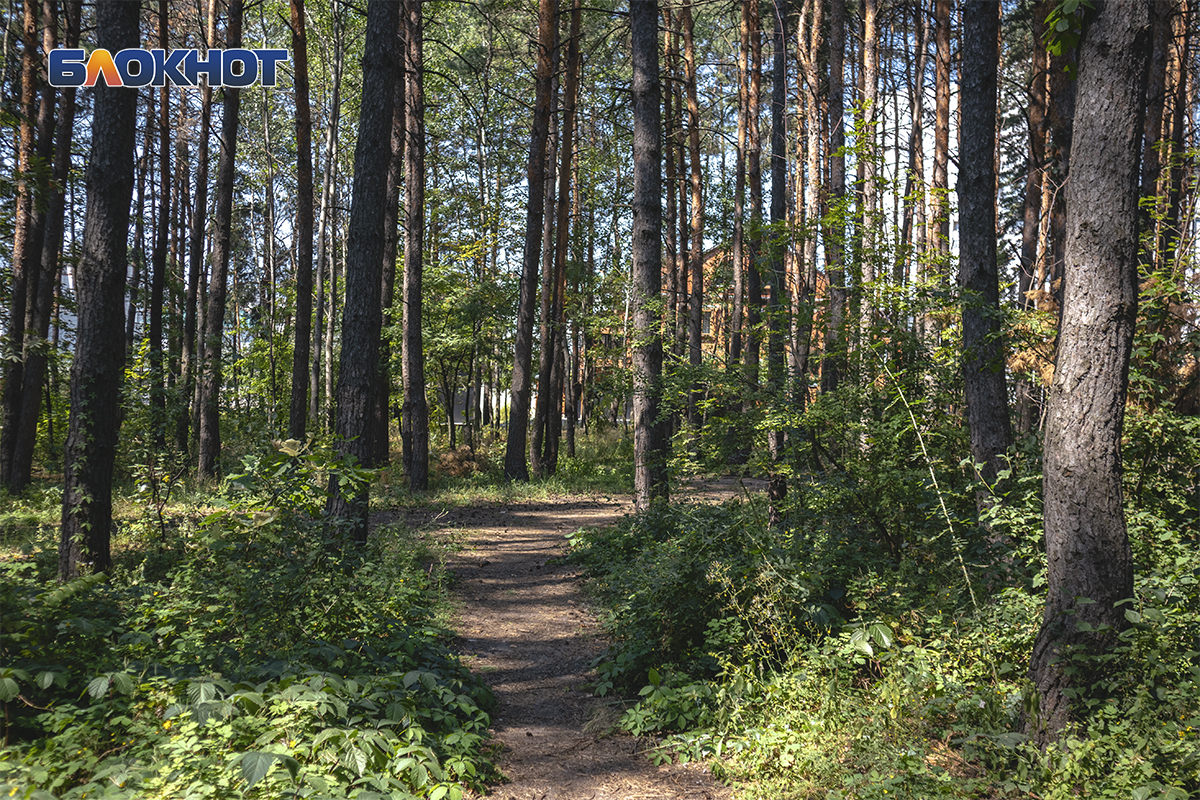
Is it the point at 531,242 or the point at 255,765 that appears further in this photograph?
the point at 531,242

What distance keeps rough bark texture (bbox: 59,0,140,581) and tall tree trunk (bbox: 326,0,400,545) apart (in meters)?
1.99

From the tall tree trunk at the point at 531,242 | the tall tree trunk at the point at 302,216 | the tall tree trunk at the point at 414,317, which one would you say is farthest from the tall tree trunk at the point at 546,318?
the tall tree trunk at the point at 302,216

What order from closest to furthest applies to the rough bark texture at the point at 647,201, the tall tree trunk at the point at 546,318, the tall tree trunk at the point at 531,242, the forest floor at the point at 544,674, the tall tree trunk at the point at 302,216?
the forest floor at the point at 544,674 < the rough bark texture at the point at 647,201 < the tall tree trunk at the point at 302,216 < the tall tree trunk at the point at 531,242 < the tall tree trunk at the point at 546,318

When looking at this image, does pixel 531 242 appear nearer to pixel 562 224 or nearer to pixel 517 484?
pixel 562 224

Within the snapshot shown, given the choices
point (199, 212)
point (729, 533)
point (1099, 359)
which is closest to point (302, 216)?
point (199, 212)

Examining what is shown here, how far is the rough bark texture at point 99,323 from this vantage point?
607 centimetres

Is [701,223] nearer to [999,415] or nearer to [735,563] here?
[999,415]

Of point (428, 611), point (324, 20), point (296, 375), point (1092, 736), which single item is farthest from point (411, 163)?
point (1092, 736)

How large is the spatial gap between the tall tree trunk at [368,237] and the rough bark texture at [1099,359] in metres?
5.74

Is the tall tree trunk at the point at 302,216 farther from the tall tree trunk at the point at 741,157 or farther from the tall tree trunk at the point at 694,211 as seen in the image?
the tall tree trunk at the point at 741,157

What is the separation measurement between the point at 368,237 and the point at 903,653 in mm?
6024

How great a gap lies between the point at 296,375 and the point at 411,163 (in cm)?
520

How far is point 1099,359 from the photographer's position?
11.2 feet

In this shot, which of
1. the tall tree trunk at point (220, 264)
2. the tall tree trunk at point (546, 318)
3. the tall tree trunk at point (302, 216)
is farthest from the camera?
the tall tree trunk at point (546, 318)
